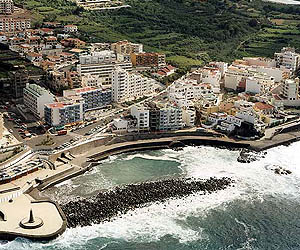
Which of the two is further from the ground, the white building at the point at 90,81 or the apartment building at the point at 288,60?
the apartment building at the point at 288,60

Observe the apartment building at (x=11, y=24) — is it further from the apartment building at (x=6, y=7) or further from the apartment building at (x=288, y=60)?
the apartment building at (x=288, y=60)

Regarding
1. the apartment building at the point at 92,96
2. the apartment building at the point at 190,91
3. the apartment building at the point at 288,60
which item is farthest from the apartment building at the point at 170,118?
the apartment building at the point at 288,60

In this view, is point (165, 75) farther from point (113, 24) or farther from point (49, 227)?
point (49, 227)

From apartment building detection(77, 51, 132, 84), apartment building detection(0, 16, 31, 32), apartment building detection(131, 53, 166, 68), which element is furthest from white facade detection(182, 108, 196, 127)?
apartment building detection(0, 16, 31, 32)

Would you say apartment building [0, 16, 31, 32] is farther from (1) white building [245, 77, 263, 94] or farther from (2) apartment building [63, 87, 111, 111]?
(1) white building [245, 77, 263, 94]

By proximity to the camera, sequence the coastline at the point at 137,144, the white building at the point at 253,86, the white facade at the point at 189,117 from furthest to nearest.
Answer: the white building at the point at 253,86 < the white facade at the point at 189,117 < the coastline at the point at 137,144

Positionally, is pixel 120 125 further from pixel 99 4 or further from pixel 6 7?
pixel 99 4

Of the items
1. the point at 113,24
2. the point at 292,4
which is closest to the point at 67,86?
the point at 113,24

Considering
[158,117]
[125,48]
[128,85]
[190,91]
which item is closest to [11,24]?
[125,48]

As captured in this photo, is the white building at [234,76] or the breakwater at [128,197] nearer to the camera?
the breakwater at [128,197]
